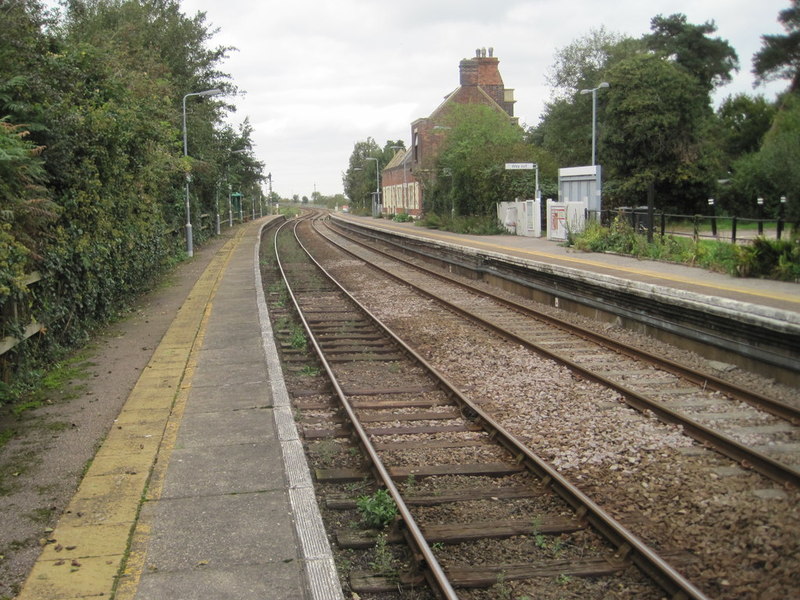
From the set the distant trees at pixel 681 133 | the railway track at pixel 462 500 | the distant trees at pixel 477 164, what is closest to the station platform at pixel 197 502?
the railway track at pixel 462 500

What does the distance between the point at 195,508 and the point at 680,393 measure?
5.60 meters

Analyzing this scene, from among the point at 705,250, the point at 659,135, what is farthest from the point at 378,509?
the point at 659,135

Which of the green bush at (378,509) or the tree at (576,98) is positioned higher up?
the tree at (576,98)

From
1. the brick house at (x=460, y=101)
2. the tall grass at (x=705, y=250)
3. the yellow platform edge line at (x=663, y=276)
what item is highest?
the brick house at (x=460, y=101)

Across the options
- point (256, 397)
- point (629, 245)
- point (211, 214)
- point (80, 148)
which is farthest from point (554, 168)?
point (256, 397)

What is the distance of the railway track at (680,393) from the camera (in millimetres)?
6574

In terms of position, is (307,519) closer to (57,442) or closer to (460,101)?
(57,442)

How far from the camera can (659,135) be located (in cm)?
4294

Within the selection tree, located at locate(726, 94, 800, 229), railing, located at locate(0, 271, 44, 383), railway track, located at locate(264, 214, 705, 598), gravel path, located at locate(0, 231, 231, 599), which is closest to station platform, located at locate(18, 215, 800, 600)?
gravel path, located at locate(0, 231, 231, 599)

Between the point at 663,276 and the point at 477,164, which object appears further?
the point at 477,164

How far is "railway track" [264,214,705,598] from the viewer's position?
4492mm

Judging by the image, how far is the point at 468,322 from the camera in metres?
13.9

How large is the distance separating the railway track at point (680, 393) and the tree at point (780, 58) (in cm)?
296

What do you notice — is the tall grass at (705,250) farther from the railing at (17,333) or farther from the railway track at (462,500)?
the railing at (17,333)
